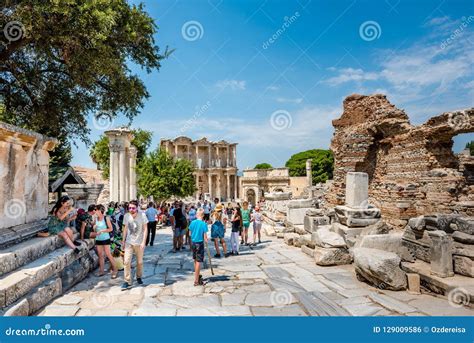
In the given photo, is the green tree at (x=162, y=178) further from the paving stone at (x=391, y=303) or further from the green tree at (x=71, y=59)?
the paving stone at (x=391, y=303)

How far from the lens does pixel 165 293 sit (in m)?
5.12

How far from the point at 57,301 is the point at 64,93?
6.84 meters

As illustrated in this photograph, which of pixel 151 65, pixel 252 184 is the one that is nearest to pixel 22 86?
pixel 151 65

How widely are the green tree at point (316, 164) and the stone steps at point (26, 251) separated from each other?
198ft

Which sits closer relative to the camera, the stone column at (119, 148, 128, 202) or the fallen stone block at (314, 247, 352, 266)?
the fallen stone block at (314, 247, 352, 266)

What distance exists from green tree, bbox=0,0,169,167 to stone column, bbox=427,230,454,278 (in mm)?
7533

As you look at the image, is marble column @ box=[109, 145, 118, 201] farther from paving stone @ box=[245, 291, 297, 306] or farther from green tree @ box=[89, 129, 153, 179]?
green tree @ box=[89, 129, 153, 179]

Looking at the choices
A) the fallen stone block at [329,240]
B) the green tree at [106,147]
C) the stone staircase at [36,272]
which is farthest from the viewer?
the green tree at [106,147]

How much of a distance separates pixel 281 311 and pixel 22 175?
500cm

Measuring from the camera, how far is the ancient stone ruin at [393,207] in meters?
5.13

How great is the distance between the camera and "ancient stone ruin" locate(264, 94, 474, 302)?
16.8 feet

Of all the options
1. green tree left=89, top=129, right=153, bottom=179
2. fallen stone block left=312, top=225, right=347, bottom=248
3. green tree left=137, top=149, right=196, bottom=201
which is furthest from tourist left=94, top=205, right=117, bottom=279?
green tree left=89, top=129, right=153, bottom=179

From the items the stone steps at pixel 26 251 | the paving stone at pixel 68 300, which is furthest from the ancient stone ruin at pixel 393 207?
the stone steps at pixel 26 251

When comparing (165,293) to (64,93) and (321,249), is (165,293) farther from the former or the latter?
(64,93)
